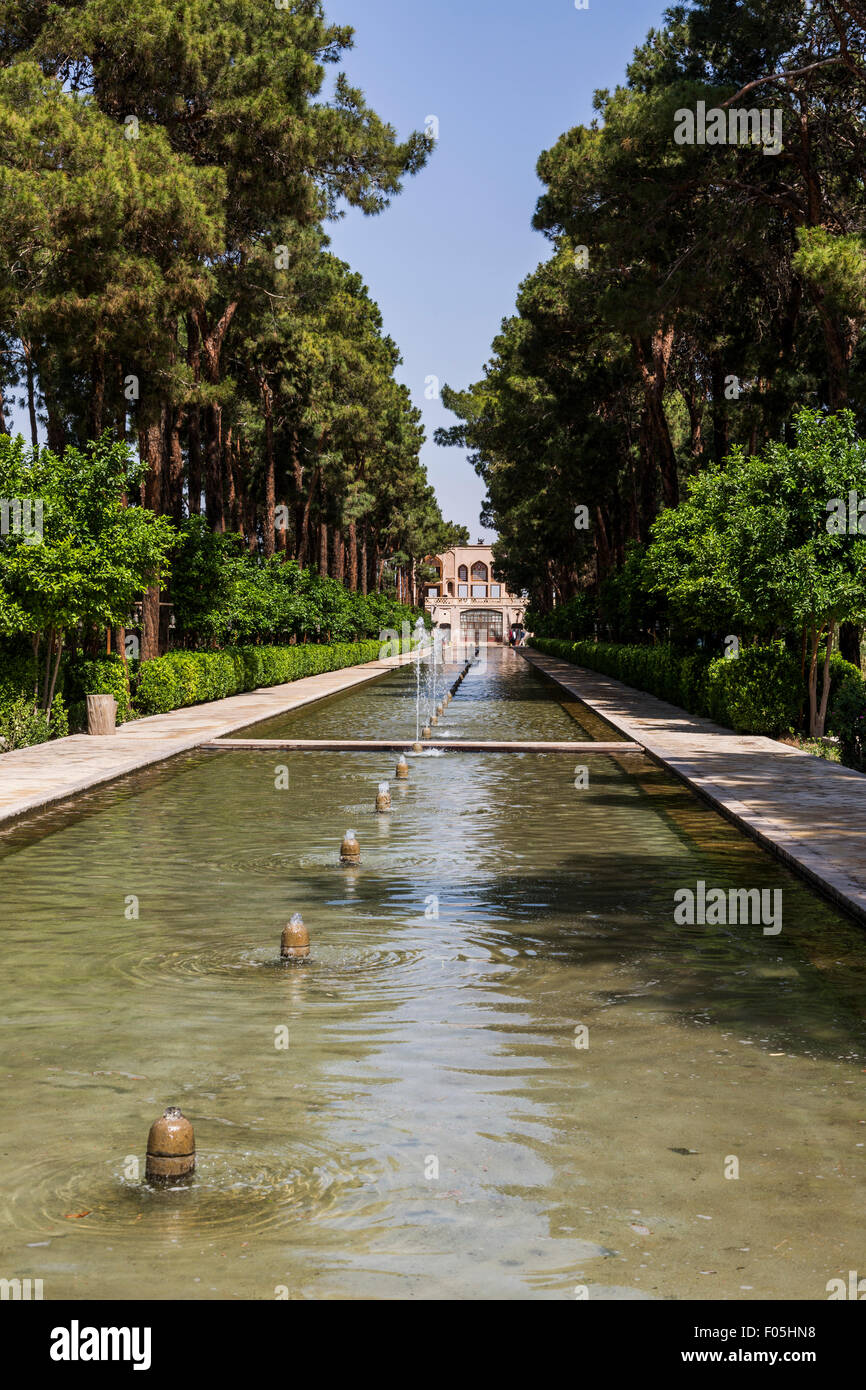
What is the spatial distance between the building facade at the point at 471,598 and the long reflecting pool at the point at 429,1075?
154443mm

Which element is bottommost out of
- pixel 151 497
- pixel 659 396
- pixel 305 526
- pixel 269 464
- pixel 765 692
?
pixel 765 692

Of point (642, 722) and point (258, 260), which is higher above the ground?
point (258, 260)

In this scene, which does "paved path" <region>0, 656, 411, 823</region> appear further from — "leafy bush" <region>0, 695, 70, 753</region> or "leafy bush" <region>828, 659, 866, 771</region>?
"leafy bush" <region>828, 659, 866, 771</region>

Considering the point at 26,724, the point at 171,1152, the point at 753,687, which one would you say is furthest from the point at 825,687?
the point at 171,1152

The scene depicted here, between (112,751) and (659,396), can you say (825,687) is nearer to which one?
(112,751)

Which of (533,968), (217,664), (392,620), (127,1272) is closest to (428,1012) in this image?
(533,968)

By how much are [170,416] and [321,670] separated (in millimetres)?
15774

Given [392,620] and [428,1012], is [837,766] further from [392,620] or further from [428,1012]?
[392,620]

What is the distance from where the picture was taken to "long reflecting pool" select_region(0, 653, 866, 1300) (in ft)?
13.0

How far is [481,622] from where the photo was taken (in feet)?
567

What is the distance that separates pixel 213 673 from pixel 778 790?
56.6ft

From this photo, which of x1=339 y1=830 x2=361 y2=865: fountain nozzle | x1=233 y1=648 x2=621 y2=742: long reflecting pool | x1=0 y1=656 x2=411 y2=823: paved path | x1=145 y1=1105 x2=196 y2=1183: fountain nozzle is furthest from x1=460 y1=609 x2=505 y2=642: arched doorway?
x1=145 y1=1105 x2=196 y2=1183: fountain nozzle

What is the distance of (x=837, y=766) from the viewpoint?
1570 cm
